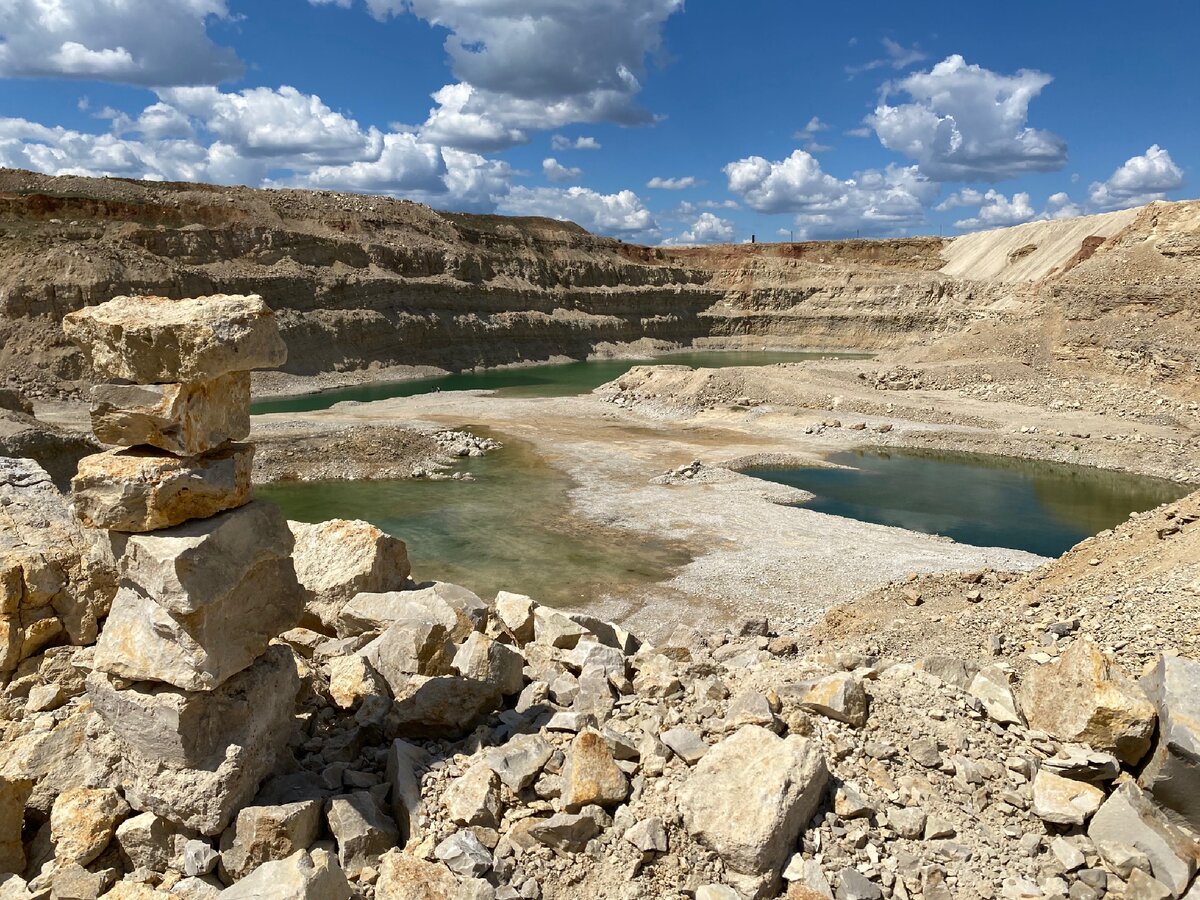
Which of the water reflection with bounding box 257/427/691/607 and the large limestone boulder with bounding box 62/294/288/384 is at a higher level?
the large limestone boulder with bounding box 62/294/288/384

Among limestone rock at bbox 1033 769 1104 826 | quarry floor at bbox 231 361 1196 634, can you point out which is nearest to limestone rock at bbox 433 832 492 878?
limestone rock at bbox 1033 769 1104 826

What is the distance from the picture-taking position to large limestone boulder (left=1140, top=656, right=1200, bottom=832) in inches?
216

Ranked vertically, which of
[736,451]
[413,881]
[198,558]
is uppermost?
[198,558]

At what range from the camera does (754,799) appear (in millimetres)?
5277

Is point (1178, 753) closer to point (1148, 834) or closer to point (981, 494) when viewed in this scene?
point (1148, 834)

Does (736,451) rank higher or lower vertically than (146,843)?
lower

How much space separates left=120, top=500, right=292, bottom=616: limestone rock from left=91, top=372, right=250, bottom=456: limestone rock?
1.82ft

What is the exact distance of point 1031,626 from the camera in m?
9.61

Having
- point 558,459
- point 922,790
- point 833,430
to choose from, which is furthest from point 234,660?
point 833,430

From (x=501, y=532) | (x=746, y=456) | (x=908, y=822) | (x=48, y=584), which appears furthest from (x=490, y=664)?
(x=746, y=456)

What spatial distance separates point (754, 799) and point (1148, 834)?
277 cm

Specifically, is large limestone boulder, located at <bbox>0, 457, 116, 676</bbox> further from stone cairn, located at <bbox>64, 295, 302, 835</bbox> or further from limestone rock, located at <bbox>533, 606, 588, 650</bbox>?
limestone rock, located at <bbox>533, 606, 588, 650</bbox>

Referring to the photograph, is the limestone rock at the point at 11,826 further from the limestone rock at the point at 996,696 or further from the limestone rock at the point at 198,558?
the limestone rock at the point at 996,696

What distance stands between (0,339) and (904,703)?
157 feet
